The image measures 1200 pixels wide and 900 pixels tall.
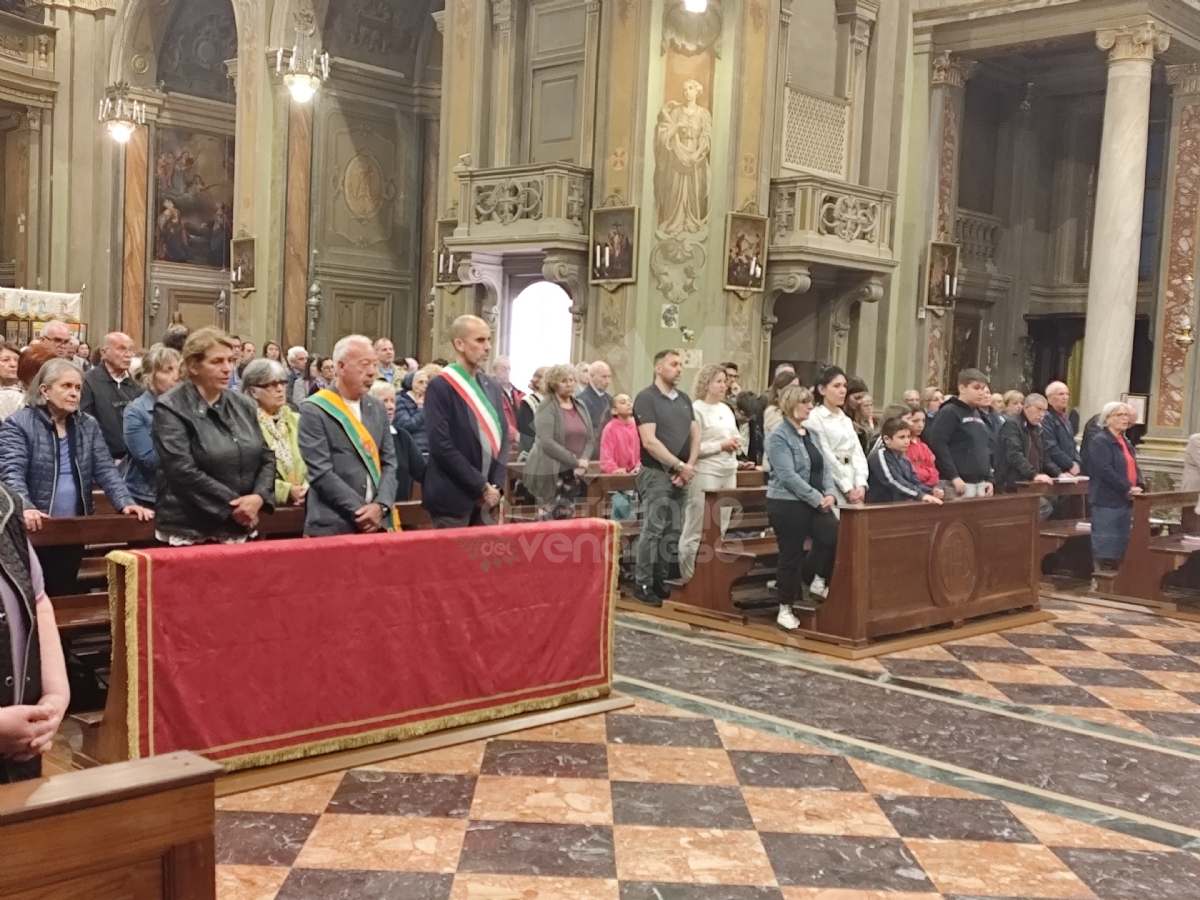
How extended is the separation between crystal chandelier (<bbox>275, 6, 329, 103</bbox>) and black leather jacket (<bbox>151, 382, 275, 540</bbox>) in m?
9.27

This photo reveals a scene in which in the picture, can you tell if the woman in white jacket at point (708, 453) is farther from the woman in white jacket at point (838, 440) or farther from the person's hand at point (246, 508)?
the person's hand at point (246, 508)

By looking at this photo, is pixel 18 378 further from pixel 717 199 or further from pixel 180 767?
pixel 717 199

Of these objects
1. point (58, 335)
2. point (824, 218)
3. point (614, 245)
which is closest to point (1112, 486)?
point (824, 218)

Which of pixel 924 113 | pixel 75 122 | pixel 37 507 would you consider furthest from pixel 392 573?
pixel 75 122

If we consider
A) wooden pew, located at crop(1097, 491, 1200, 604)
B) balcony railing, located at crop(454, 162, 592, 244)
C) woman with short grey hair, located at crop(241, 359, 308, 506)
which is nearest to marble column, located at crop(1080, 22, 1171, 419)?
wooden pew, located at crop(1097, 491, 1200, 604)

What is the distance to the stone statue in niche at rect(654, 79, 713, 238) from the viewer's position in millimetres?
12477

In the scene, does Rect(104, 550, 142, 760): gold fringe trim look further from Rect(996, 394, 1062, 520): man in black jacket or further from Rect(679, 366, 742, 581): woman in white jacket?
Rect(996, 394, 1062, 520): man in black jacket

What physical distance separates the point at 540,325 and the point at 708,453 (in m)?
6.91

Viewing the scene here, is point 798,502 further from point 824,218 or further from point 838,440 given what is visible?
point 824,218

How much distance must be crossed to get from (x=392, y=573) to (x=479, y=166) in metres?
10.0

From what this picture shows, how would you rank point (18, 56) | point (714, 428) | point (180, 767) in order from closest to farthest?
1. point (180, 767)
2. point (714, 428)
3. point (18, 56)

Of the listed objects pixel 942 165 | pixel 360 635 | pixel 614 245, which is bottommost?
pixel 360 635

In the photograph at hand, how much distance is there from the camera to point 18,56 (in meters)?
19.2

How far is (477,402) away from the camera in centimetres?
545
